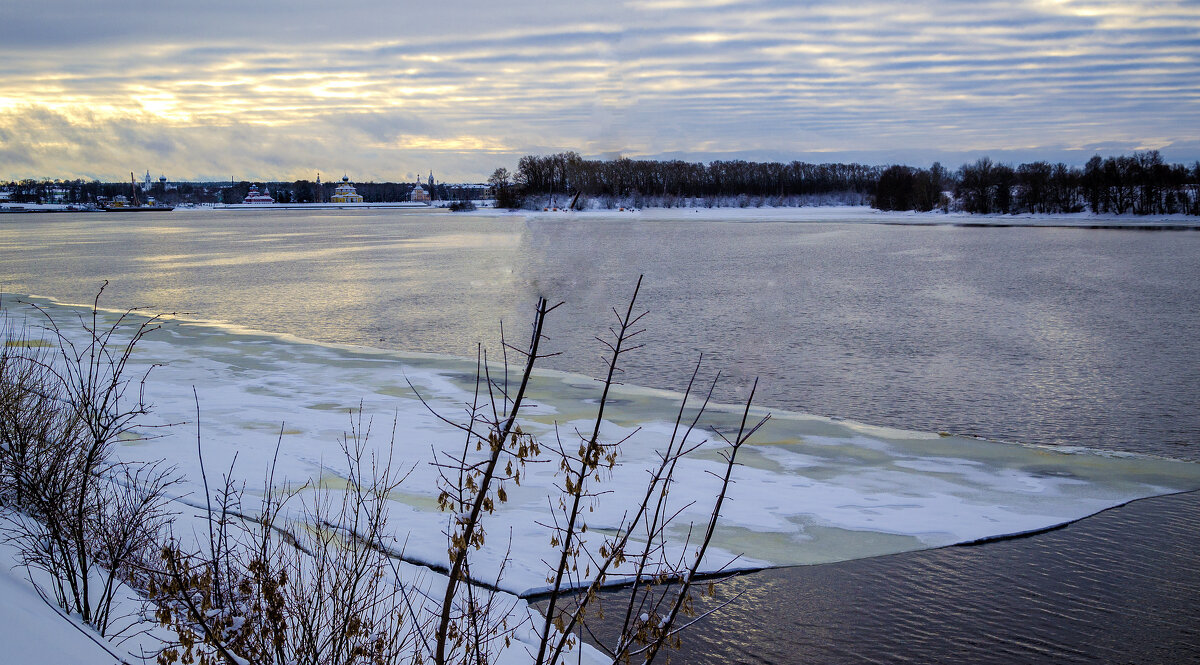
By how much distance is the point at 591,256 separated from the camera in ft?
131

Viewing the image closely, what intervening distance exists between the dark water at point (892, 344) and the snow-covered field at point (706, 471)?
1.51 ft

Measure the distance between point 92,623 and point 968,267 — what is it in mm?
33754

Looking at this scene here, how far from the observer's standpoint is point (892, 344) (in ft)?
52.8

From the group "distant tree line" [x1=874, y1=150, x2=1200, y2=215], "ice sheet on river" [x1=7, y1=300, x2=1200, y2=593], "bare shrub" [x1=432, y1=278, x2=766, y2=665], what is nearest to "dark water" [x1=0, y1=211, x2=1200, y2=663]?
"ice sheet on river" [x1=7, y1=300, x2=1200, y2=593]

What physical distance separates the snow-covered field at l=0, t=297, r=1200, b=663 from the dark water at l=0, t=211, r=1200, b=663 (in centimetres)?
46

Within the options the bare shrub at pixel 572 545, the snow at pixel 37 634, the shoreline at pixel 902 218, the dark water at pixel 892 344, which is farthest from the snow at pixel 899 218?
the snow at pixel 37 634

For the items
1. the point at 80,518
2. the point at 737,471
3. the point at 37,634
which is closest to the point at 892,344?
the point at 737,471

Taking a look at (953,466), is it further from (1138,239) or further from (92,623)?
(1138,239)

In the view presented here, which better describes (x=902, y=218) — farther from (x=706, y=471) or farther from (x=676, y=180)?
(x=706, y=471)

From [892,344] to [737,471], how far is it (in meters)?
8.72

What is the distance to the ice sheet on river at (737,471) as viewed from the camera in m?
6.98

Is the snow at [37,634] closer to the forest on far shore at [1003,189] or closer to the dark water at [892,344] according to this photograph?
the dark water at [892,344]

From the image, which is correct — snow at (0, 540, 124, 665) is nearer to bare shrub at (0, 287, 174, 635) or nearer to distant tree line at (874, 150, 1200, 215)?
bare shrub at (0, 287, 174, 635)

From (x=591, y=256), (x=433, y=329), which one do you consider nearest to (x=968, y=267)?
(x=591, y=256)
